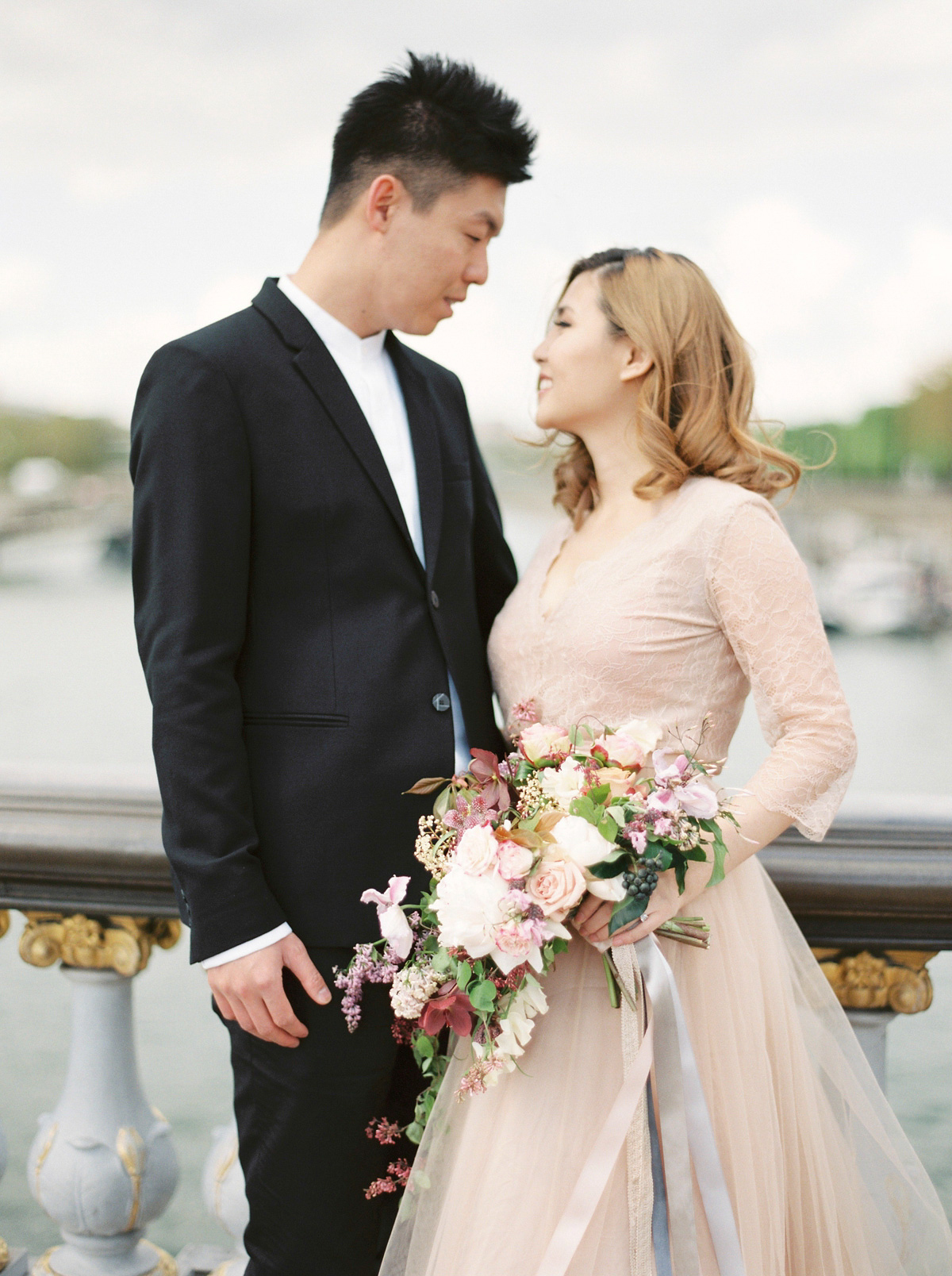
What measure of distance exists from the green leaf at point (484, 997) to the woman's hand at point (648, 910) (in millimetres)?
126

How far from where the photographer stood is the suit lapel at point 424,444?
1.66m

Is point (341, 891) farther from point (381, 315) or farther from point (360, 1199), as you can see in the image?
point (381, 315)

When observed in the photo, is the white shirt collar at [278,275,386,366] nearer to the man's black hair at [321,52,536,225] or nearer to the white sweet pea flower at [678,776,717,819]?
the man's black hair at [321,52,536,225]

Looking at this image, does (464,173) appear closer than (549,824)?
No

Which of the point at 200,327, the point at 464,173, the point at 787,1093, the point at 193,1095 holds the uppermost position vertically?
the point at 464,173

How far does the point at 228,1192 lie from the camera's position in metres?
1.71

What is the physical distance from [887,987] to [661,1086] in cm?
44

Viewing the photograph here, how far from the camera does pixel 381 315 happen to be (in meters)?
1.75

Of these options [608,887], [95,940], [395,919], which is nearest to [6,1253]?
[95,940]

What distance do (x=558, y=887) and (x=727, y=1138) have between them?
0.50 m

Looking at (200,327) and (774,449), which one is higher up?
(200,327)

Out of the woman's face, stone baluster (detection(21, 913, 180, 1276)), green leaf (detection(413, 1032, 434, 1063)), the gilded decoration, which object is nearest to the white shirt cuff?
green leaf (detection(413, 1032, 434, 1063))

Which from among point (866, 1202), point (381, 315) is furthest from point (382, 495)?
point (866, 1202)

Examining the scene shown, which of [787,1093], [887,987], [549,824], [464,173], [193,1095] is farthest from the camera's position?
[193,1095]
